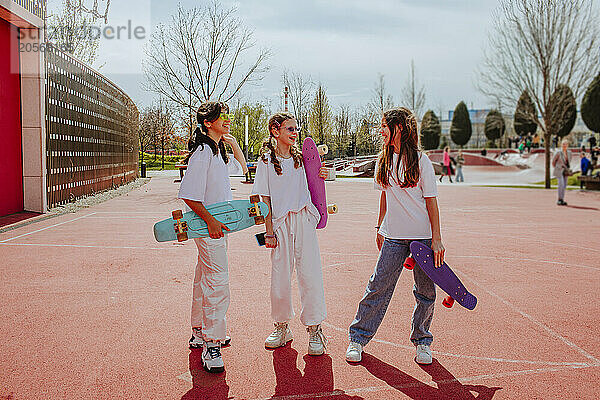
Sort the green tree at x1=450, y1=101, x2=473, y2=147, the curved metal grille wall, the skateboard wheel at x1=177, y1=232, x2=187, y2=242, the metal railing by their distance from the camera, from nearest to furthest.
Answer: the skateboard wheel at x1=177, y1=232, x2=187, y2=242 → the metal railing → the curved metal grille wall → the green tree at x1=450, y1=101, x2=473, y2=147

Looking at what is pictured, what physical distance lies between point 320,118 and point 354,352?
128 feet

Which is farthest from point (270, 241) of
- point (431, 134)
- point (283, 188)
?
point (431, 134)

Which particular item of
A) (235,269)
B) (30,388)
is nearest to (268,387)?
(30,388)

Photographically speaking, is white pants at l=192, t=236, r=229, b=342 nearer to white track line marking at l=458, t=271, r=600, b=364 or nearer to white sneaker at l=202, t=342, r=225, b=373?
white sneaker at l=202, t=342, r=225, b=373

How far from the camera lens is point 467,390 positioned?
374cm

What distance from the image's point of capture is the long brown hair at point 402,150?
4137 mm

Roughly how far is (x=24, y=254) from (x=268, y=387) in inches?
243

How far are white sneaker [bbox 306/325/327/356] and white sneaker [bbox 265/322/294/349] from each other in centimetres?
22

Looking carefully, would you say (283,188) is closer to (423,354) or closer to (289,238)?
(289,238)

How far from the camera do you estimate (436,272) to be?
4098 millimetres

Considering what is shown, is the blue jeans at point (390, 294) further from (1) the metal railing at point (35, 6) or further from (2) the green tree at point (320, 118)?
(2) the green tree at point (320, 118)

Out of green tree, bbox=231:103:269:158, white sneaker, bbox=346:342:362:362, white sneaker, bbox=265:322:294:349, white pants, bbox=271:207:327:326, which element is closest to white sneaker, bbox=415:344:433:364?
white sneaker, bbox=346:342:362:362

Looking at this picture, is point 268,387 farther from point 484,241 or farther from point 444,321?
point 484,241

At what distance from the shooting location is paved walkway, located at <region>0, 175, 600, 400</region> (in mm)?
3818
